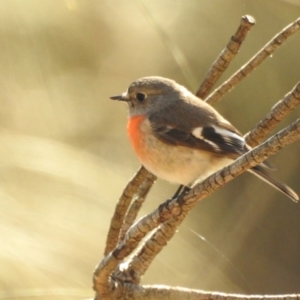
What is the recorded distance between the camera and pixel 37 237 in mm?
2154

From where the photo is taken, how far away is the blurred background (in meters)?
2.30

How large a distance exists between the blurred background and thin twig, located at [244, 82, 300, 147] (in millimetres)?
753

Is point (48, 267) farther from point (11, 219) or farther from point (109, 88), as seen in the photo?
point (109, 88)

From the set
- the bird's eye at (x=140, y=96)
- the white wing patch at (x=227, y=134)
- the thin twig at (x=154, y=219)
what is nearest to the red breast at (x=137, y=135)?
the bird's eye at (x=140, y=96)

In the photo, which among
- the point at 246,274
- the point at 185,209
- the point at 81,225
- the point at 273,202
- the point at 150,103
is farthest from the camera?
the point at 273,202

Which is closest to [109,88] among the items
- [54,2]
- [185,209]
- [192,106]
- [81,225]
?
[54,2]

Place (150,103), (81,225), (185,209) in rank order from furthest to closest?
(81,225), (150,103), (185,209)

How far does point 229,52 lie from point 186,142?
13.1 inches

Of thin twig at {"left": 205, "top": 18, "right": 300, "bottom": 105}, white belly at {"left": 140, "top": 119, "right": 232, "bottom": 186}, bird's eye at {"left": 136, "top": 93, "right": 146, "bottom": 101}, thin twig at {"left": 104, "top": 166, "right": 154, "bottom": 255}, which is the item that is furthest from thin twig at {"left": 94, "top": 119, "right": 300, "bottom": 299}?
bird's eye at {"left": 136, "top": 93, "right": 146, "bottom": 101}

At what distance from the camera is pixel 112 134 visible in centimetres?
290

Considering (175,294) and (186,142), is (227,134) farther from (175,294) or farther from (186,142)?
(175,294)

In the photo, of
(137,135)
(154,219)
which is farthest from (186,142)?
(154,219)

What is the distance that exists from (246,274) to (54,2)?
1619 mm

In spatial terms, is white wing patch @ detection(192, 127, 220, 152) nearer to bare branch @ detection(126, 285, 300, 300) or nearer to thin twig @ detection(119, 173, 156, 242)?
thin twig @ detection(119, 173, 156, 242)
